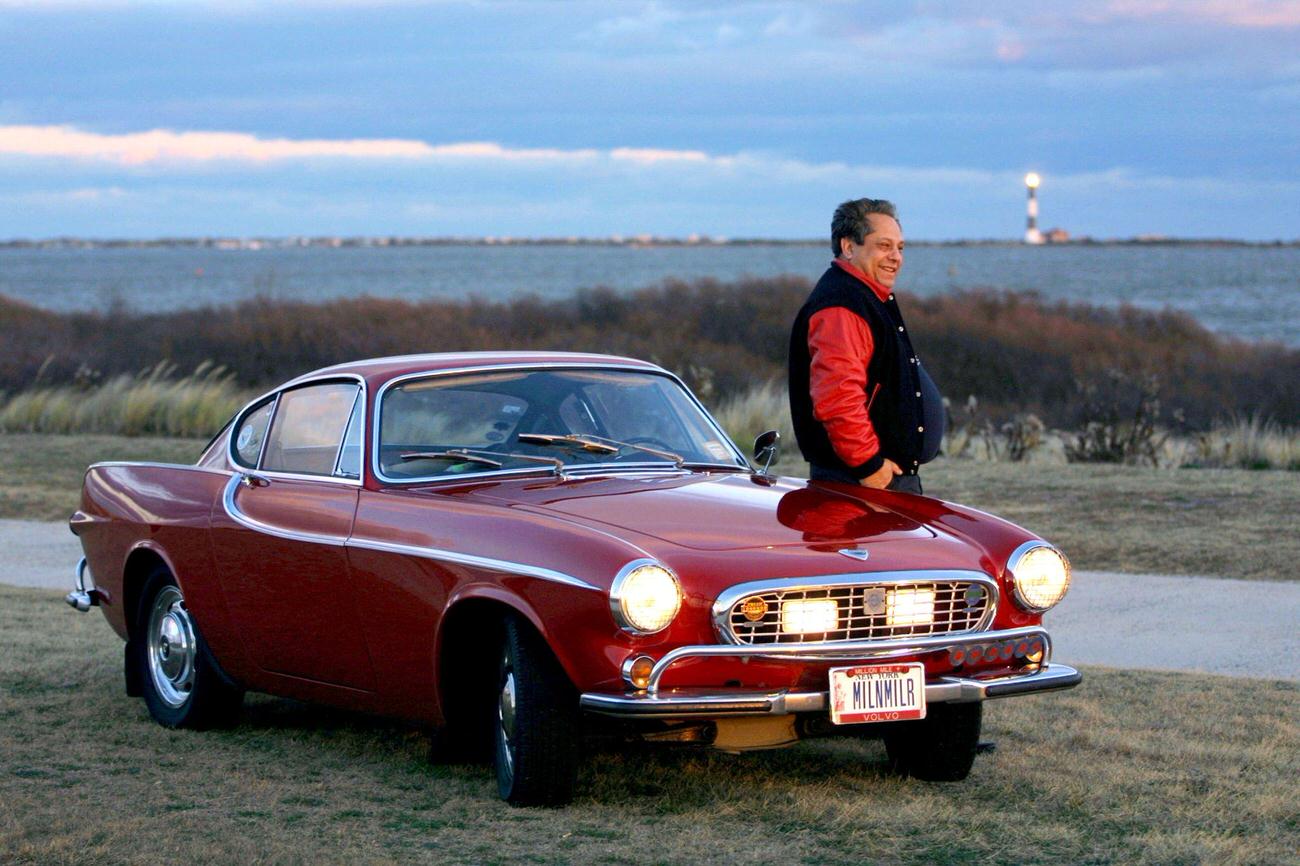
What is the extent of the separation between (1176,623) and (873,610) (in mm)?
4377

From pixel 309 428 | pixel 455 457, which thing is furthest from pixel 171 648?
pixel 455 457

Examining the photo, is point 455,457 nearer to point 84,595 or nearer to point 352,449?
point 352,449

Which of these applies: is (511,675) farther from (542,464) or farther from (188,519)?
(188,519)

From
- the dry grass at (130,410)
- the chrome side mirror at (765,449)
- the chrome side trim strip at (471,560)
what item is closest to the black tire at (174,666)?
the chrome side trim strip at (471,560)

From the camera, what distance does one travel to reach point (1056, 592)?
5793 mm

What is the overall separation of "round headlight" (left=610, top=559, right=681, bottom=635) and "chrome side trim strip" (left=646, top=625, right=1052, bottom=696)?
106 mm

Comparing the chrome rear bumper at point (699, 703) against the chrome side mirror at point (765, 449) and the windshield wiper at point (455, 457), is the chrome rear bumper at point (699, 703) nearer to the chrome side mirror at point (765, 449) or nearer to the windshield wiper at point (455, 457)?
the windshield wiper at point (455, 457)

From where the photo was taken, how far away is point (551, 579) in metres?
5.31

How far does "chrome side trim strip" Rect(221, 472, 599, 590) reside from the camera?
533cm

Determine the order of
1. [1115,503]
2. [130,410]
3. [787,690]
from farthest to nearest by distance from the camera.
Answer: [130,410] < [1115,503] < [787,690]

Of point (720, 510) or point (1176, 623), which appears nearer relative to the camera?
point (720, 510)

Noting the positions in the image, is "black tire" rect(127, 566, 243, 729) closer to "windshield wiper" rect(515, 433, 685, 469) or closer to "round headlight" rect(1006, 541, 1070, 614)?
"windshield wiper" rect(515, 433, 685, 469)

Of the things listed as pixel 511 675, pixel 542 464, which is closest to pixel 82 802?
pixel 511 675

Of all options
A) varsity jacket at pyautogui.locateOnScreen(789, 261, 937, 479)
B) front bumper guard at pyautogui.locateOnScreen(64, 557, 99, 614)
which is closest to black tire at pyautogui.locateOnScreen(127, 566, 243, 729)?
front bumper guard at pyautogui.locateOnScreen(64, 557, 99, 614)
